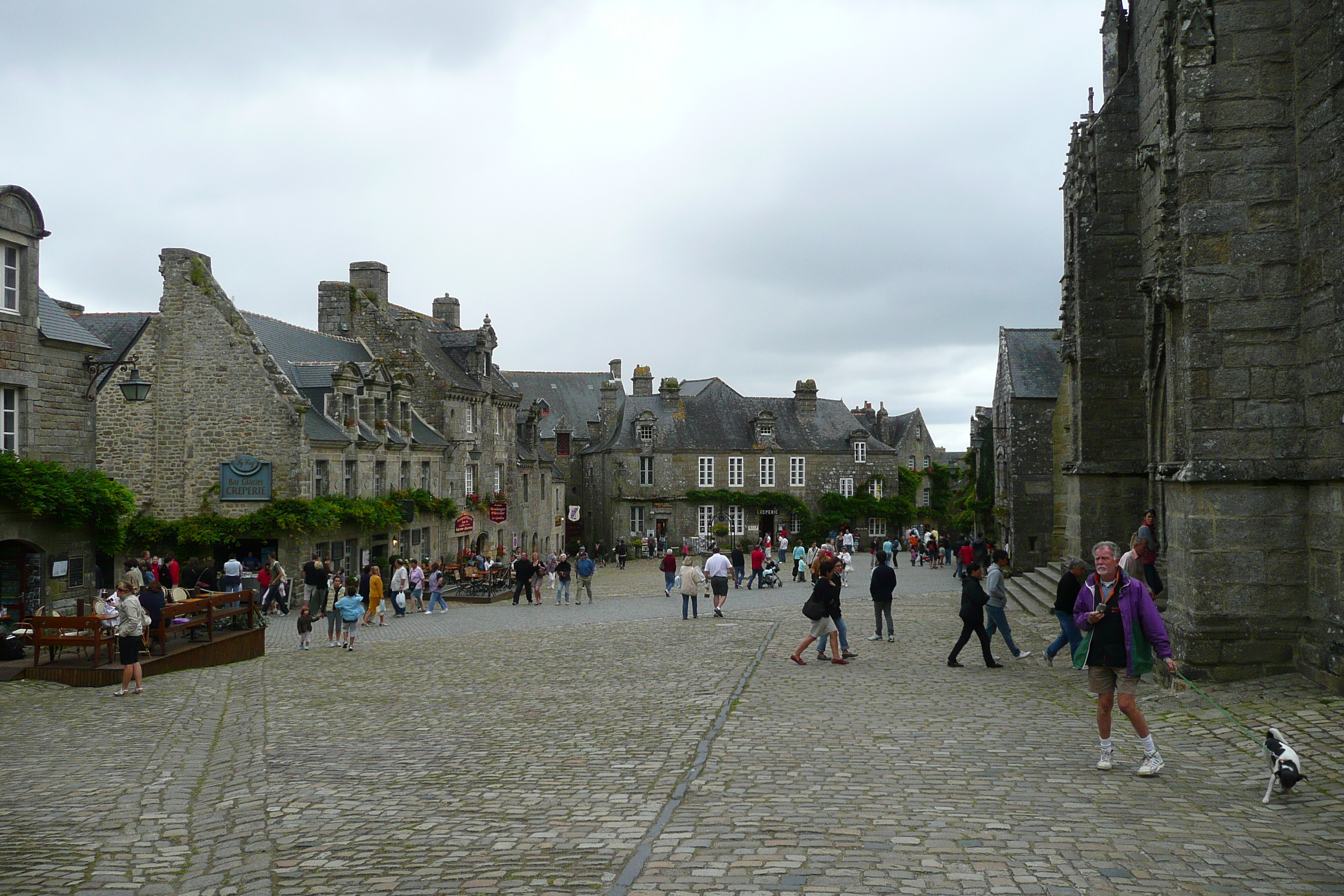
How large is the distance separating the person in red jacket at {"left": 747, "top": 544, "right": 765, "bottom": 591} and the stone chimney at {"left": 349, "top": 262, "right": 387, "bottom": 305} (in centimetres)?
1824

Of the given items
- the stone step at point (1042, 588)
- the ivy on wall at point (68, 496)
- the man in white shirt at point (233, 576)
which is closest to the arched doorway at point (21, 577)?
the ivy on wall at point (68, 496)

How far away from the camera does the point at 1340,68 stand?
9.90m

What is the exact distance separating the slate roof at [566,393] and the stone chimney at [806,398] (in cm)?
1313

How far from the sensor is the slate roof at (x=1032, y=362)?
28.4 meters

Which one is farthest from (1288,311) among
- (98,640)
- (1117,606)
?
(98,640)

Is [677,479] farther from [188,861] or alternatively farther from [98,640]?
[188,861]

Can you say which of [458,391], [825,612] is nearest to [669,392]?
[458,391]

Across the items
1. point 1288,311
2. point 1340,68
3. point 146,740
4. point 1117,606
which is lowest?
point 146,740

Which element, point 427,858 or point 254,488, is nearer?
point 427,858

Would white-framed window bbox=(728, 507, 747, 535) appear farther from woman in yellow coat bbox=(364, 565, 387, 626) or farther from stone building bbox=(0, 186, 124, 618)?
stone building bbox=(0, 186, 124, 618)

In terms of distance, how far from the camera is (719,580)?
21.2 m

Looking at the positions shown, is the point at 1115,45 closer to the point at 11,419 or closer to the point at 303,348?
the point at 11,419

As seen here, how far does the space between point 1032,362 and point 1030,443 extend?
301 centimetres

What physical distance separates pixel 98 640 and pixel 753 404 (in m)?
45.7
